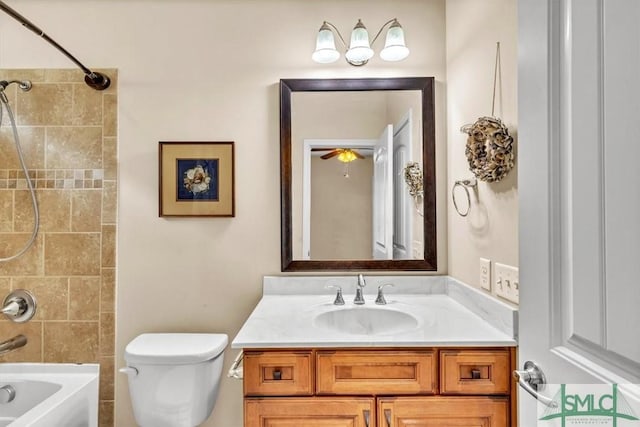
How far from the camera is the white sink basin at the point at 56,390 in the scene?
1664 mm

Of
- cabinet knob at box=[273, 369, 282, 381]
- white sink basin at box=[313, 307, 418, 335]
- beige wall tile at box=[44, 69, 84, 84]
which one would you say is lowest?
cabinet knob at box=[273, 369, 282, 381]

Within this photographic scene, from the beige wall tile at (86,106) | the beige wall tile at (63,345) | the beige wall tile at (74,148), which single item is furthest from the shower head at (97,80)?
the beige wall tile at (63,345)

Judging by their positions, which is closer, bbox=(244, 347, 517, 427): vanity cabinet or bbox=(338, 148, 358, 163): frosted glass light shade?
bbox=(244, 347, 517, 427): vanity cabinet

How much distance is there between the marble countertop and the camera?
128cm

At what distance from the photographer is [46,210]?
1.92 meters

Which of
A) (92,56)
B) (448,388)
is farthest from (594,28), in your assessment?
(92,56)

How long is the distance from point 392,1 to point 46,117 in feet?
5.99

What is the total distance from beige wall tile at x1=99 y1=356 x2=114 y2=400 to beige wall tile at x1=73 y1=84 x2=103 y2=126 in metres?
1.18

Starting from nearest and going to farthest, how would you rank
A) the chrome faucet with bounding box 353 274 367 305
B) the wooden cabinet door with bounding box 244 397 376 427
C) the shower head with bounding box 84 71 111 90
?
the wooden cabinet door with bounding box 244 397 376 427 → the chrome faucet with bounding box 353 274 367 305 → the shower head with bounding box 84 71 111 90

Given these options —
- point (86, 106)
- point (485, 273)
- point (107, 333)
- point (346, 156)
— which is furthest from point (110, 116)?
point (485, 273)

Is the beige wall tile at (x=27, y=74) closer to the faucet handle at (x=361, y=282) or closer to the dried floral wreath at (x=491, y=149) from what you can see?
the faucet handle at (x=361, y=282)

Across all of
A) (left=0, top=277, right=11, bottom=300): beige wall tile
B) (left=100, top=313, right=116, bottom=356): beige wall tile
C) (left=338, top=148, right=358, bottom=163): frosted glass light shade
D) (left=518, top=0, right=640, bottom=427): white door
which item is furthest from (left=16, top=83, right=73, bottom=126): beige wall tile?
(left=518, top=0, right=640, bottom=427): white door

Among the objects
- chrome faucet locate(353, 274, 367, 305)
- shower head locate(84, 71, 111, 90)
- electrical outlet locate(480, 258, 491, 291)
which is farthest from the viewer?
shower head locate(84, 71, 111, 90)

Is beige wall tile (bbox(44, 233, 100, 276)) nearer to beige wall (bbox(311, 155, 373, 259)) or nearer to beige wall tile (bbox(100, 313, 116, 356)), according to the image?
beige wall tile (bbox(100, 313, 116, 356))
